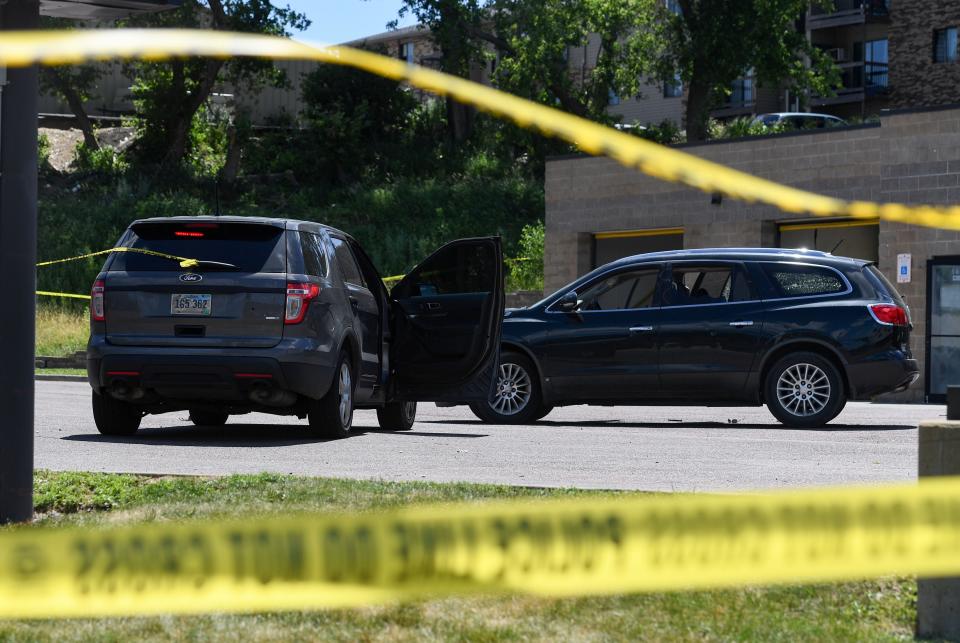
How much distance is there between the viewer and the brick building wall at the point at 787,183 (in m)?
23.3

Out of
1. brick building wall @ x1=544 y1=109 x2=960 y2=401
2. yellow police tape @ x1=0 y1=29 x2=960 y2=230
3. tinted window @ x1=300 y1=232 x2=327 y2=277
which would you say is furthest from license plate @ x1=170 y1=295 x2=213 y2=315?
brick building wall @ x1=544 y1=109 x2=960 y2=401

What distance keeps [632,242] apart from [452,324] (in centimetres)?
1747

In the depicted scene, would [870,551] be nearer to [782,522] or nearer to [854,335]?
[782,522]

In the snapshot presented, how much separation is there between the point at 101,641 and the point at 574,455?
5.74 metres

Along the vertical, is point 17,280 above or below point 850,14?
below

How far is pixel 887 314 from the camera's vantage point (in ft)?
44.5

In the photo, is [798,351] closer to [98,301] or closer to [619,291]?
[619,291]

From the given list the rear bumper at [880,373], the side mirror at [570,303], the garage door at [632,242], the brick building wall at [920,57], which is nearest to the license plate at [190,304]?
the side mirror at [570,303]

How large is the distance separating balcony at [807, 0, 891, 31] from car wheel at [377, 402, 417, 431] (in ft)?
142

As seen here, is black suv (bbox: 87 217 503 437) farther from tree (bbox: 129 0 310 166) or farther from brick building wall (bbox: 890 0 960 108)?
brick building wall (bbox: 890 0 960 108)

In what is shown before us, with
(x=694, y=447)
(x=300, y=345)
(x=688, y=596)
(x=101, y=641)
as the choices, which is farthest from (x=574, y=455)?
(x=101, y=641)

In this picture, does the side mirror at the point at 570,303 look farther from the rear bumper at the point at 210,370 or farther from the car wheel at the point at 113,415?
the car wheel at the point at 113,415

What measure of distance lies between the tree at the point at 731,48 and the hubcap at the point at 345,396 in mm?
33661

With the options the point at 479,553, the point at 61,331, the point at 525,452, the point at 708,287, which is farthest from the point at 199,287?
the point at 61,331
